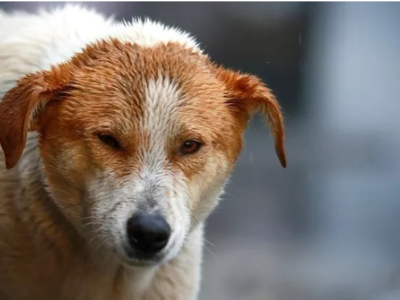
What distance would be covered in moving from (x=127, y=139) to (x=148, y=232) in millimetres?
370

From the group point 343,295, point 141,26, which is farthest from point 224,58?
point 141,26

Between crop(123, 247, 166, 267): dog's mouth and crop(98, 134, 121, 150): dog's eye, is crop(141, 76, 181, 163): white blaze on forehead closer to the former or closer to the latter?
crop(98, 134, 121, 150): dog's eye

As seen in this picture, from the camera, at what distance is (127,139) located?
3.81 m

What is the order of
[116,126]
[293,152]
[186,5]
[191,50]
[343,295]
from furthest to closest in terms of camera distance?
[293,152]
[186,5]
[343,295]
[191,50]
[116,126]

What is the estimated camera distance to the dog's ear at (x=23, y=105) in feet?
12.5

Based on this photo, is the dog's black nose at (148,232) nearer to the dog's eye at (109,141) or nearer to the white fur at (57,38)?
the dog's eye at (109,141)

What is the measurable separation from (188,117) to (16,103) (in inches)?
25.7

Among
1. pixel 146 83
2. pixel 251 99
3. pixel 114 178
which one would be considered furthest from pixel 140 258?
pixel 251 99

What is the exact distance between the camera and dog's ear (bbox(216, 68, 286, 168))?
419 centimetres

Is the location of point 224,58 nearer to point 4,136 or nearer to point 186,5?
point 186,5

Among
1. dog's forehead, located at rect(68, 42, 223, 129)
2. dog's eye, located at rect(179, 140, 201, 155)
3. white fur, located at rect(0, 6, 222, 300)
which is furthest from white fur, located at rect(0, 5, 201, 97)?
dog's eye, located at rect(179, 140, 201, 155)

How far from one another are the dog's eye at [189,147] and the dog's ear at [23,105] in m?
0.52

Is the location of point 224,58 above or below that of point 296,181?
above

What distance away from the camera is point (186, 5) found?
25.0 feet
